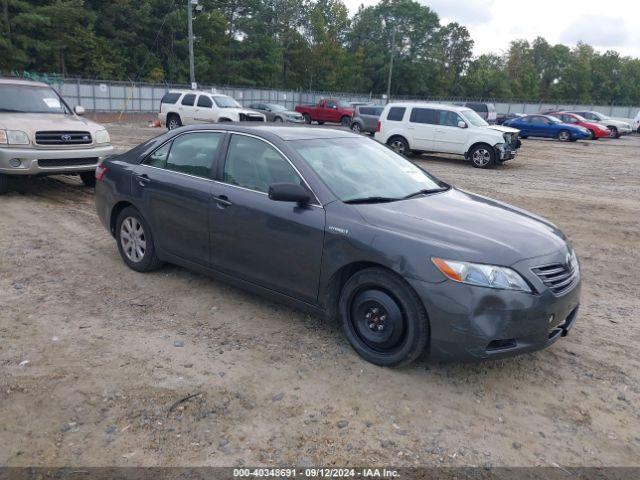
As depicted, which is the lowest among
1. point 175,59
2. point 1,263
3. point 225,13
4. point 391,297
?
point 1,263

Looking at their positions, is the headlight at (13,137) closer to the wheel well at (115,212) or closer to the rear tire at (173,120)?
the wheel well at (115,212)

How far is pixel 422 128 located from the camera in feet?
53.5

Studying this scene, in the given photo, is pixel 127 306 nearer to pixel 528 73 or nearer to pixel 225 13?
pixel 225 13

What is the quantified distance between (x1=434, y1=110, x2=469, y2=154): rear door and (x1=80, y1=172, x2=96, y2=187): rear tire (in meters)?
Answer: 10.3

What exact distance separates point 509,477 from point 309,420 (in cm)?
116

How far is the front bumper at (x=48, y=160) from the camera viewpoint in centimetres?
816

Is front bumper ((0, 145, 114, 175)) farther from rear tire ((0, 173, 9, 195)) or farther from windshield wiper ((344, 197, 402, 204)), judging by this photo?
windshield wiper ((344, 197, 402, 204))

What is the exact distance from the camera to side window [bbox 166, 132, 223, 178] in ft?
15.7

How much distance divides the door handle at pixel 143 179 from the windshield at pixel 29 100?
17.6ft

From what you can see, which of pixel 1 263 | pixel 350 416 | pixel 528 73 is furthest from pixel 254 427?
pixel 528 73

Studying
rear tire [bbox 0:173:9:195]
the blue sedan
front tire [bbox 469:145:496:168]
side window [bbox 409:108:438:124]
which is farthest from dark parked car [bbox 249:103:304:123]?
rear tire [bbox 0:173:9:195]

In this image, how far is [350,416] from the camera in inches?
127

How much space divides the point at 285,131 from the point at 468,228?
1.91 metres

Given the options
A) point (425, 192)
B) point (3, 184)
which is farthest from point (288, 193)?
point (3, 184)
